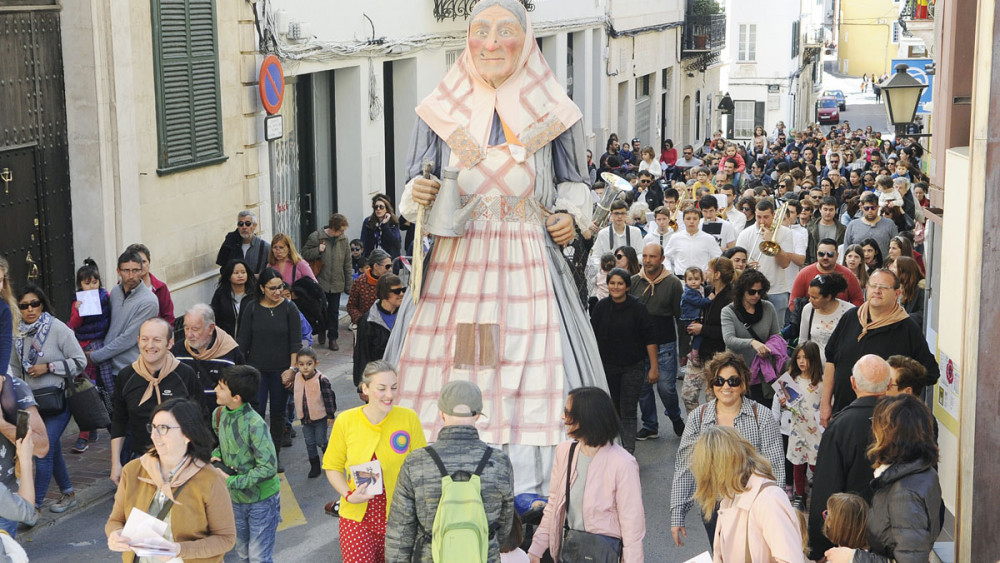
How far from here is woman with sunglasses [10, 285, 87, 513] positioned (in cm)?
869

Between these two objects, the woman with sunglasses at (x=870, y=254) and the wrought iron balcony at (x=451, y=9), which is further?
the wrought iron balcony at (x=451, y=9)

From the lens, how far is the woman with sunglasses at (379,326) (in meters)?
9.08

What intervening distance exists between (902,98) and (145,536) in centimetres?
909

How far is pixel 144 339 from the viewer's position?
24.6 feet

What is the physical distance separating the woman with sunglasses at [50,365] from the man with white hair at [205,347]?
77 centimetres

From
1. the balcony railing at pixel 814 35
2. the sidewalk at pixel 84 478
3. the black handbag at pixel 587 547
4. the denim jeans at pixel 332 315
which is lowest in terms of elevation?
the sidewalk at pixel 84 478

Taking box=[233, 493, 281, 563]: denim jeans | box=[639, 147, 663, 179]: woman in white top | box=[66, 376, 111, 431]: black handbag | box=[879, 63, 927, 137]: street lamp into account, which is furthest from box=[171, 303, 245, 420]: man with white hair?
box=[639, 147, 663, 179]: woman in white top

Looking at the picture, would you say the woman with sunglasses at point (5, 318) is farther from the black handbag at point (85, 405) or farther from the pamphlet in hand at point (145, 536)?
the pamphlet in hand at point (145, 536)

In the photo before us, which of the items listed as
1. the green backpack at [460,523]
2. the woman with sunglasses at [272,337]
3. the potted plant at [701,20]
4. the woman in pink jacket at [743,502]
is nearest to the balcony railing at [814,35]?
the potted plant at [701,20]

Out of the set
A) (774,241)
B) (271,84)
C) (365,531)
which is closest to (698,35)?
(271,84)

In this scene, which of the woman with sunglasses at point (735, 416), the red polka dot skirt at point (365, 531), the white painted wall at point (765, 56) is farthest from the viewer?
the white painted wall at point (765, 56)

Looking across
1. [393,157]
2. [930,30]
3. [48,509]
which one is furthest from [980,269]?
[930,30]

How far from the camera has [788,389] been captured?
334 inches

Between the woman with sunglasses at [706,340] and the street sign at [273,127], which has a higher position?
the street sign at [273,127]
